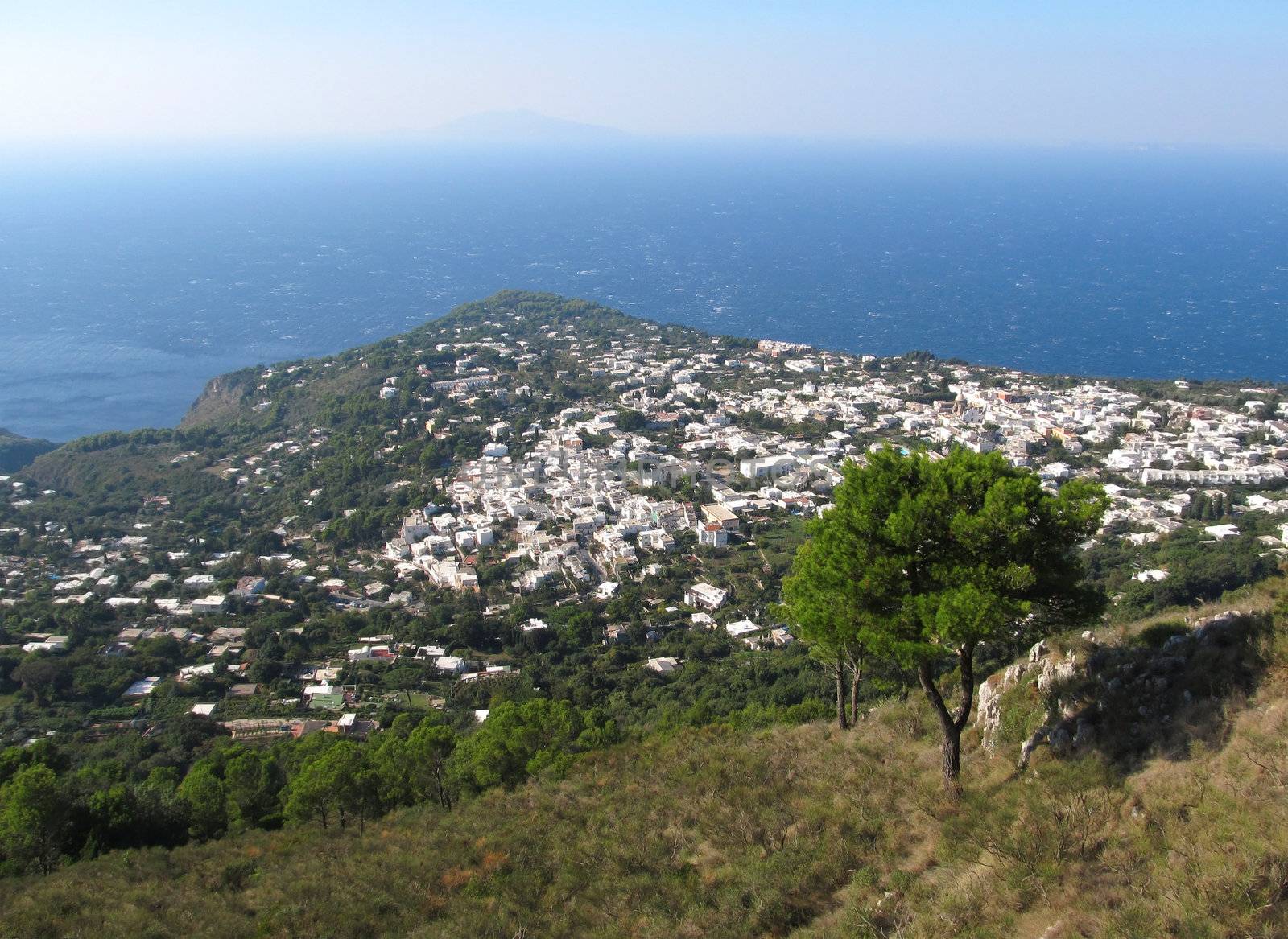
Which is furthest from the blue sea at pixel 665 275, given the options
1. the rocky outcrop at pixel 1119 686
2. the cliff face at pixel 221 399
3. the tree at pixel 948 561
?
the tree at pixel 948 561

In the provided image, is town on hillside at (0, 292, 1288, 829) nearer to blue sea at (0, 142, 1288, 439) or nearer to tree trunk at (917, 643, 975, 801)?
tree trunk at (917, 643, 975, 801)

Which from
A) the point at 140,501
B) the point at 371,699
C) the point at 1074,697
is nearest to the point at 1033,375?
the point at 371,699

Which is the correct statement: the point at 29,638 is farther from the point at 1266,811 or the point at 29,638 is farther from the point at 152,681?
the point at 1266,811

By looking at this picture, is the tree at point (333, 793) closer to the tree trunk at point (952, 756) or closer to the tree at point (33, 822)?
the tree at point (33, 822)

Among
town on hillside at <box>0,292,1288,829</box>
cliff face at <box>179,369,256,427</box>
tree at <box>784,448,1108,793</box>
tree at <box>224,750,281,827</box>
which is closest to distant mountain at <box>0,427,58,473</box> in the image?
town on hillside at <box>0,292,1288,829</box>

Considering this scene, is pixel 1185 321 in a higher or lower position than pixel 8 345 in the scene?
higher

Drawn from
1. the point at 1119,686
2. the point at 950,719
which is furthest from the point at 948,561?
the point at 1119,686

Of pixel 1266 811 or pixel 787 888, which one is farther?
pixel 787 888

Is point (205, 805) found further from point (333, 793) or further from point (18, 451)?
point (18, 451)
